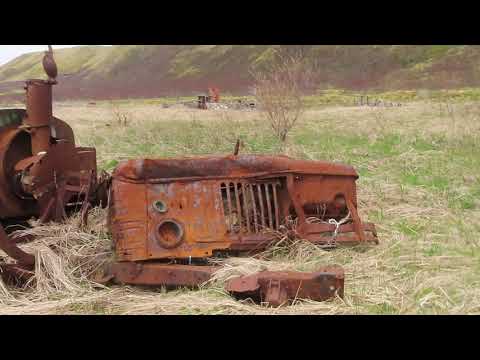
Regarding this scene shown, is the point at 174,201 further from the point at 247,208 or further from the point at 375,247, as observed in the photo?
the point at 375,247

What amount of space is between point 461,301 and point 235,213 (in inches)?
77.1

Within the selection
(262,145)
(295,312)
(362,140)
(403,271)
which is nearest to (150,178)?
(295,312)

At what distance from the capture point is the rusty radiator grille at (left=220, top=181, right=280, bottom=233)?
14.8 feet

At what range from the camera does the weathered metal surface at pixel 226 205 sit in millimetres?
4281

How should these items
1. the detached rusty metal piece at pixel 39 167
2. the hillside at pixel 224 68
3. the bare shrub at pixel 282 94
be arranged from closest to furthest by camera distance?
1. the detached rusty metal piece at pixel 39 167
2. the bare shrub at pixel 282 94
3. the hillside at pixel 224 68

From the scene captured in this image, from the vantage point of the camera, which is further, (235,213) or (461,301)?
(235,213)

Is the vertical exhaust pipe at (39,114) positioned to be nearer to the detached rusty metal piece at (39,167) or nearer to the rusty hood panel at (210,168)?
the detached rusty metal piece at (39,167)

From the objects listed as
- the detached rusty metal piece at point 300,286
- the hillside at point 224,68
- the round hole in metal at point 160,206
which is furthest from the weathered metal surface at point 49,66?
the hillside at point 224,68

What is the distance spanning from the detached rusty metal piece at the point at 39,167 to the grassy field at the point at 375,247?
323 mm

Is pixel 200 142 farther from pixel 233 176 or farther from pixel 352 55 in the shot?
pixel 352 55

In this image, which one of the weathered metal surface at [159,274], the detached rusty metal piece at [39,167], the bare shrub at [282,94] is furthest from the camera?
the bare shrub at [282,94]

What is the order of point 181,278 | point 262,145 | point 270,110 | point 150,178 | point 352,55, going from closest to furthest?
point 181,278
point 150,178
point 262,145
point 270,110
point 352,55

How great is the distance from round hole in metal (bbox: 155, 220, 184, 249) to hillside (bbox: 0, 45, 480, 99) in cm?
2878

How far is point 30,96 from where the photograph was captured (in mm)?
4762
